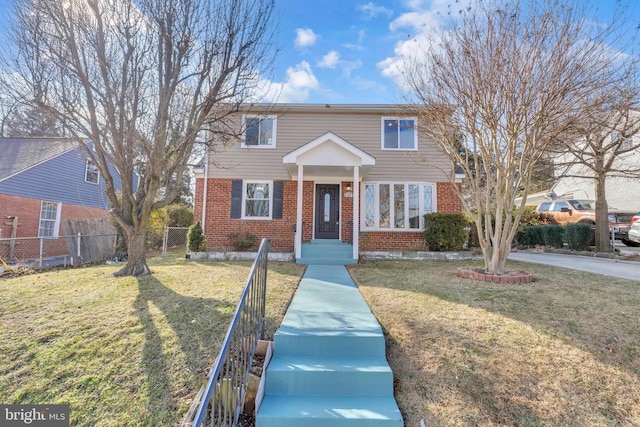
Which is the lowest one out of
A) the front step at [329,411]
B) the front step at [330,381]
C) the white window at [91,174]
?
the front step at [329,411]

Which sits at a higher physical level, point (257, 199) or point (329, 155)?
point (329, 155)

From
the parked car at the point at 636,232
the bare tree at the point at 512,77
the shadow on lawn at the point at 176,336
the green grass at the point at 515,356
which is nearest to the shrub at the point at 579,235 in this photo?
the parked car at the point at 636,232

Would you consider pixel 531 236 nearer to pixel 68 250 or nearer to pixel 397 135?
pixel 397 135

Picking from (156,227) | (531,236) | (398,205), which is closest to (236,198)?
(156,227)

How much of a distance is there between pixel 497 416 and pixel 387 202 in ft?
29.6

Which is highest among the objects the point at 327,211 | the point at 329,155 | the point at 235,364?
the point at 329,155

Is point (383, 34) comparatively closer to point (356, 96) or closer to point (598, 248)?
point (356, 96)

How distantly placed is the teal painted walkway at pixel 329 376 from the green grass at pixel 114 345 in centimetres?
56

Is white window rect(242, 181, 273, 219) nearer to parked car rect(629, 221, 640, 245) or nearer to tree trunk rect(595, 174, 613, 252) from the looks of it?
tree trunk rect(595, 174, 613, 252)

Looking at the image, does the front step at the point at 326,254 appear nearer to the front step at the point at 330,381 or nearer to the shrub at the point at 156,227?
the front step at the point at 330,381

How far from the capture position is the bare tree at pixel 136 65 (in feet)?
18.6

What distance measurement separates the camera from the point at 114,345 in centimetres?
328

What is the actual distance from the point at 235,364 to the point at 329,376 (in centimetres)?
96

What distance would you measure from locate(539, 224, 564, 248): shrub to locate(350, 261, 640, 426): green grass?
9.31m
